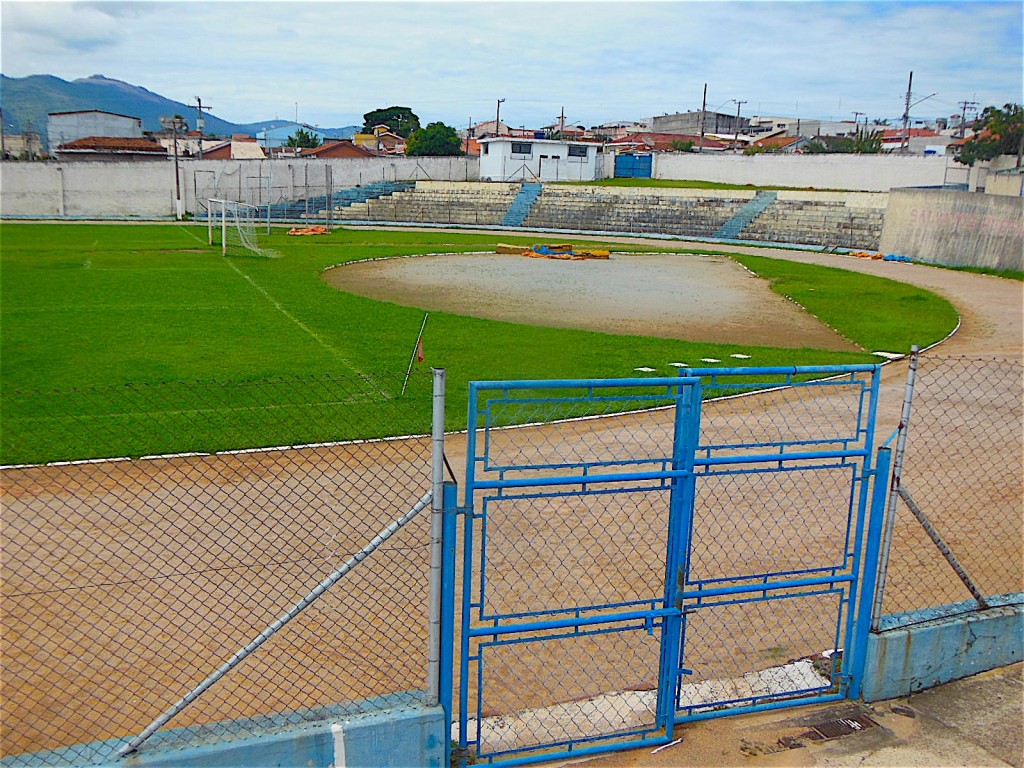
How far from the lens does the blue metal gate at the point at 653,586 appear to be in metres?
5.03

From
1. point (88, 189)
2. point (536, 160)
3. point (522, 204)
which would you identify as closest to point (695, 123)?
point (536, 160)

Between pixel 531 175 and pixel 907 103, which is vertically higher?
pixel 907 103

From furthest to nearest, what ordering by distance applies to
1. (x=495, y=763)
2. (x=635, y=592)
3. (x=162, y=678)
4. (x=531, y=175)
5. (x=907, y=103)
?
(x=907, y=103) → (x=531, y=175) → (x=635, y=592) → (x=162, y=678) → (x=495, y=763)

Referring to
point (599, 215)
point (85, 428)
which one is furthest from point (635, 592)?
point (599, 215)

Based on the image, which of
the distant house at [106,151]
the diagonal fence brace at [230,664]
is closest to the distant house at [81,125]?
the distant house at [106,151]

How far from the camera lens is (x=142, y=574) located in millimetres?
7035

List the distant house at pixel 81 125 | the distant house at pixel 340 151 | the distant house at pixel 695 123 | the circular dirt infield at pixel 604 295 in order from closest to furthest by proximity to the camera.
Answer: the circular dirt infield at pixel 604 295 → the distant house at pixel 340 151 → the distant house at pixel 81 125 → the distant house at pixel 695 123

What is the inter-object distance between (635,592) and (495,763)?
2.40m

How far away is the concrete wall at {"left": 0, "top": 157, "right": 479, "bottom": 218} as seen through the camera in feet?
A: 169

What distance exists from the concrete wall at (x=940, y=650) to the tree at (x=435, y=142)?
79.1m

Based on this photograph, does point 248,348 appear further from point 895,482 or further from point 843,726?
point 843,726

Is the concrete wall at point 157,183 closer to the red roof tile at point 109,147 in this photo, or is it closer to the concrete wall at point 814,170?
the red roof tile at point 109,147

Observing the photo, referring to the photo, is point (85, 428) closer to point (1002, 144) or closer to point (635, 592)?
point (635, 592)

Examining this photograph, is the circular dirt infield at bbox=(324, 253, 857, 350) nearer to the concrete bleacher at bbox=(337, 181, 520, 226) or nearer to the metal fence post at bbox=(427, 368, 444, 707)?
the metal fence post at bbox=(427, 368, 444, 707)
